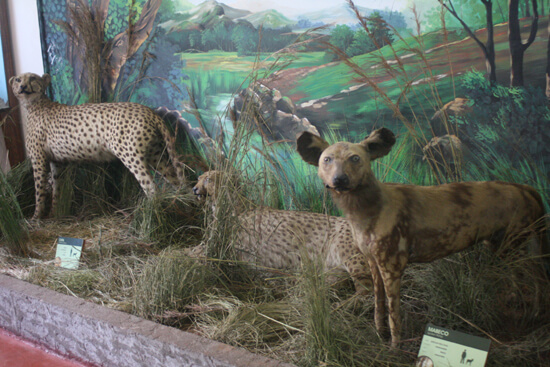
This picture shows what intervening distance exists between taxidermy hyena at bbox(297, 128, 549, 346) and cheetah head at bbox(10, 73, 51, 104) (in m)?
2.93

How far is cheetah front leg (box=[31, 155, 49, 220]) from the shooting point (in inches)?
145

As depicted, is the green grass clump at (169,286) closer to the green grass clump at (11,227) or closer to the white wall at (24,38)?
the green grass clump at (11,227)

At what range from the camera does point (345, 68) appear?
2742mm

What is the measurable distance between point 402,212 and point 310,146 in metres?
0.38

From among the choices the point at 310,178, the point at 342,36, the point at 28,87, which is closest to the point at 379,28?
the point at 342,36

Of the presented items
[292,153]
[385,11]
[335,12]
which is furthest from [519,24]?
[292,153]

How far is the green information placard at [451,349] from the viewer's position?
58.5 inches

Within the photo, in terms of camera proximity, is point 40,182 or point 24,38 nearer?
point 40,182

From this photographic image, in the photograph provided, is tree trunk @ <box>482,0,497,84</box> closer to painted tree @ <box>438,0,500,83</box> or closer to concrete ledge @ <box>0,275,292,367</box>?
painted tree @ <box>438,0,500,83</box>

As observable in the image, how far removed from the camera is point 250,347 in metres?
1.84

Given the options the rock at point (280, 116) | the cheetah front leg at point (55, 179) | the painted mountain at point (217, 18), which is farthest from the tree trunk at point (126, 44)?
the rock at point (280, 116)

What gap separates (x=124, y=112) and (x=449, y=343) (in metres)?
2.62

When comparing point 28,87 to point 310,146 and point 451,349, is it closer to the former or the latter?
point 310,146

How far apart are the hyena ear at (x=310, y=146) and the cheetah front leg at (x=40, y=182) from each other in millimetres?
2791
